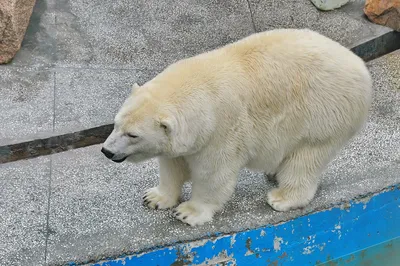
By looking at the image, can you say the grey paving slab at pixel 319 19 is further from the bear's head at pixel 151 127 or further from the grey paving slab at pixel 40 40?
the bear's head at pixel 151 127

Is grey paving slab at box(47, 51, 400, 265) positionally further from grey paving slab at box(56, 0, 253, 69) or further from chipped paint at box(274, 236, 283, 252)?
grey paving slab at box(56, 0, 253, 69)

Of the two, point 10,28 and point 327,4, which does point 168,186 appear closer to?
point 10,28

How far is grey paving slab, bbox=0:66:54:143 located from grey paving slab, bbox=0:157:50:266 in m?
0.26

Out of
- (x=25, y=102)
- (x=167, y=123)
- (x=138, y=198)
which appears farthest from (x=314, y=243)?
(x=25, y=102)

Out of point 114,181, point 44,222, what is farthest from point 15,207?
point 114,181

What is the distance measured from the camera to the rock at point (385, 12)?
5.03 metres

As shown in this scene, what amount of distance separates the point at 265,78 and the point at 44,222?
130cm

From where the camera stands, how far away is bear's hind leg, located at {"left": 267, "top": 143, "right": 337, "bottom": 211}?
3076 mm

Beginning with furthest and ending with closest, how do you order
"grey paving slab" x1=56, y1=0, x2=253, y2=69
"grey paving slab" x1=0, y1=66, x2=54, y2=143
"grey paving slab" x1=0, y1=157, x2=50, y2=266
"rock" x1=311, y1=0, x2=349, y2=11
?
"rock" x1=311, y1=0, x2=349, y2=11, "grey paving slab" x1=56, y1=0, x2=253, y2=69, "grey paving slab" x1=0, y1=66, x2=54, y2=143, "grey paving slab" x1=0, y1=157, x2=50, y2=266

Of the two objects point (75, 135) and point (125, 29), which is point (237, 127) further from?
point (125, 29)

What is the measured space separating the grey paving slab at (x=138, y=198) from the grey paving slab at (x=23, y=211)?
0.05 metres

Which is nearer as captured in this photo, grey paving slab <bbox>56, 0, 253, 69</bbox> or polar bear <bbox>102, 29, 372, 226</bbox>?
polar bear <bbox>102, 29, 372, 226</bbox>

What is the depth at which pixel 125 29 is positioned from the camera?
497cm

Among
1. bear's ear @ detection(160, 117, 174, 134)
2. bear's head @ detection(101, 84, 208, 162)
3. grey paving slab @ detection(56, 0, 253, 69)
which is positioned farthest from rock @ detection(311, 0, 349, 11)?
bear's ear @ detection(160, 117, 174, 134)
